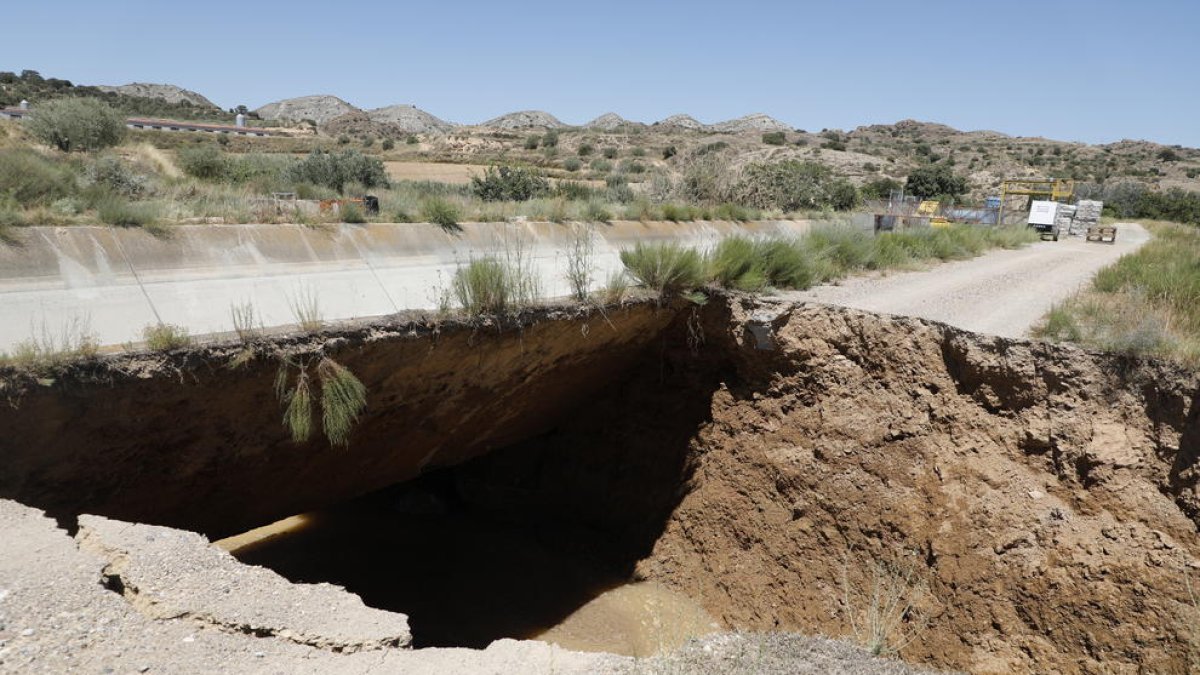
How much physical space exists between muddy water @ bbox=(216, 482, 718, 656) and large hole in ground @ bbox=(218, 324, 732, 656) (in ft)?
0.06

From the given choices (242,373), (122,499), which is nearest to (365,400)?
(242,373)

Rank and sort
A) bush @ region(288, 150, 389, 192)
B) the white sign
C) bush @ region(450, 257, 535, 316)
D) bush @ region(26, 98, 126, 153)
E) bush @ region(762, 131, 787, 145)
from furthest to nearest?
bush @ region(762, 131, 787, 145) < the white sign < bush @ region(288, 150, 389, 192) < bush @ region(26, 98, 126, 153) < bush @ region(450, 257, 535, 316)

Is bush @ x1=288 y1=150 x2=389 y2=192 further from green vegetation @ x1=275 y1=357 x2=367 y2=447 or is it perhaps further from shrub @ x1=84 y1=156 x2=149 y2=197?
green vegetation @ x1=275 y1=357 x2=367 y2=447

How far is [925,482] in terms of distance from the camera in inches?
306

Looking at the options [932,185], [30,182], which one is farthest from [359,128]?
[30,182]

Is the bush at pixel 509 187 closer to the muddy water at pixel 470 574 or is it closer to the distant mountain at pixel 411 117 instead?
the muddy water at pixel 470 574

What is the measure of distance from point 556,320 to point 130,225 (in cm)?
414

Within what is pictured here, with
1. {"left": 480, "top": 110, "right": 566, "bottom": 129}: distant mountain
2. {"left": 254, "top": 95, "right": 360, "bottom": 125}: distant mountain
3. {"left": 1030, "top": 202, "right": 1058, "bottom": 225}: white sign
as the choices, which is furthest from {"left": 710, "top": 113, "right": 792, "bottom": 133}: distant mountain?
{"left": 1030, "top": 202, "right": 1058, "bottom": 225}: white sign

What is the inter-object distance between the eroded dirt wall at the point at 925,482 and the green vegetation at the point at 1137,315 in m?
0.26

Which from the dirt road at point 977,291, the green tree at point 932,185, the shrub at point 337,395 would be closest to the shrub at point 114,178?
the shrub at point 337,395

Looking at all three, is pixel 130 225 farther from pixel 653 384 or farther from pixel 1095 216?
pixel 1095 216

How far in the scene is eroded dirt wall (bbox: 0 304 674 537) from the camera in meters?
5.38

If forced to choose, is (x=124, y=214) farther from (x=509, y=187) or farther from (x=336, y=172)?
(x=509, y=187)

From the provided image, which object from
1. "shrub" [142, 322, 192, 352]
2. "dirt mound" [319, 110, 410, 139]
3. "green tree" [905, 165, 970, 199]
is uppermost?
"dirt mound" [319, 110, 410, 139]
